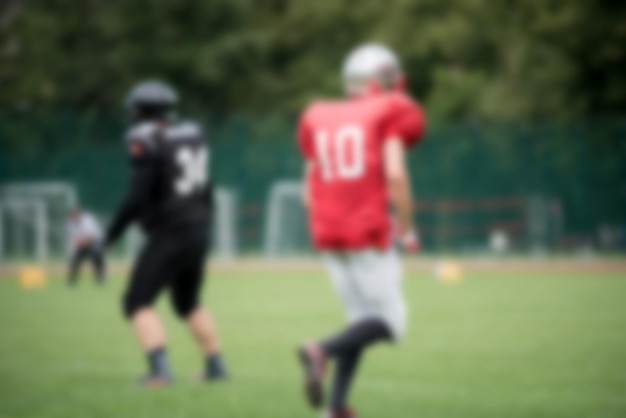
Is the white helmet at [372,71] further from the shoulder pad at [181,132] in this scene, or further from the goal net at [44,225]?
the goal net at [44,225]

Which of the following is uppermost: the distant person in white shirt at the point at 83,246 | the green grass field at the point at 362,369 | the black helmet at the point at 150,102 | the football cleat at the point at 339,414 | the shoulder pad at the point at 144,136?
the black helmet at the point at 150,102

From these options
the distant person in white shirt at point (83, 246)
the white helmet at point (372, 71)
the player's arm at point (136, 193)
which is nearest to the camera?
the white helmet at point (372, 71)

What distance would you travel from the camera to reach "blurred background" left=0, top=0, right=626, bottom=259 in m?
32.1

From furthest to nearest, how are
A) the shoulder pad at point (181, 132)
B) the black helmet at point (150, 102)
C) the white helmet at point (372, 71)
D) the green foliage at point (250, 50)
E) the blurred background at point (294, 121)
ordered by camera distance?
the green foliage at point (250, 50), the blurred background at point (294, 121), the black helmet at point (150, 102), the shoulder pad at point (181, 132), the white helmet at point (372, 71)

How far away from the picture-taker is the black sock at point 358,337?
6691mm

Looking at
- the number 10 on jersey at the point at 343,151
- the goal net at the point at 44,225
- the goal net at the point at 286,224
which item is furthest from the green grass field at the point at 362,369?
the goal net at the point at 44,225

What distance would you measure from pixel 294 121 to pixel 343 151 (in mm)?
29530

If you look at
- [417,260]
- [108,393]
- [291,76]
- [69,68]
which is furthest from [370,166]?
[291,76]

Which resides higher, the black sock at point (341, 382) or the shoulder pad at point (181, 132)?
the shoulder pad at point (181, 132)

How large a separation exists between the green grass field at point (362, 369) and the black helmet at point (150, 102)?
181 centimetres

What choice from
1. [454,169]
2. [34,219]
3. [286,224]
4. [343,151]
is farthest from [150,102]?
[34,219]

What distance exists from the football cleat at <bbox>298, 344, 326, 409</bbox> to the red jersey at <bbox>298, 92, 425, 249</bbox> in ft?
1.79

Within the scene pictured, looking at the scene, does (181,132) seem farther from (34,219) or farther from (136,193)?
(34,219)

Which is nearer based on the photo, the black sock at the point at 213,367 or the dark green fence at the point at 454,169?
the black sock at the point at 213,367
